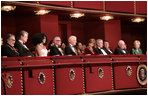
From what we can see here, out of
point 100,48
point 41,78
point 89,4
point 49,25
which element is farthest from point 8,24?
point 41,78

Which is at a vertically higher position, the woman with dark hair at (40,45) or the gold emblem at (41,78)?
the woman with dark hair at (40,45)

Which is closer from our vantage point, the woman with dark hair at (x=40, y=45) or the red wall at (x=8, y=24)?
the woman with dark hair at (x=40, y=45)

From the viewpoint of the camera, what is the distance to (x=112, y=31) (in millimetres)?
12391

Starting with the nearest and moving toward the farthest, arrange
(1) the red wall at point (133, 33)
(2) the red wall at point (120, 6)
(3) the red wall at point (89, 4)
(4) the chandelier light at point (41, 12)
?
(4) the chandelier light at point (41, 12)
(3) the red wall at point (89, 4)
(2) the red wall at point (120, 6)
(1) the red wall at point (133, 33)

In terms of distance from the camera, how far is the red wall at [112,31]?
1225 centimetres

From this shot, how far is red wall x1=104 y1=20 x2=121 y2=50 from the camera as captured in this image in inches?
482

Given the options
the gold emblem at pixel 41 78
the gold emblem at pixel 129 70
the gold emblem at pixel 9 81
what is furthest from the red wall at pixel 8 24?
the gold emblem at pixel 9 81

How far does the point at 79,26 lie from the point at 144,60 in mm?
4189

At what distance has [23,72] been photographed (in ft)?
22.9

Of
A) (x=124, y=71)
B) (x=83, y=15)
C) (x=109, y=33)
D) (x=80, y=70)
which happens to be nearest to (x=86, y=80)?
(x=80, y=70)

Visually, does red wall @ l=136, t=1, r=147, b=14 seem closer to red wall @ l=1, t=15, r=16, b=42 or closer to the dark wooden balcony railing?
the dark wooden balcony railing

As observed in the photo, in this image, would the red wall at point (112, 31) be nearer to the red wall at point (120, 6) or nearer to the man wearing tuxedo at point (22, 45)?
the red wall at point (120, 6)

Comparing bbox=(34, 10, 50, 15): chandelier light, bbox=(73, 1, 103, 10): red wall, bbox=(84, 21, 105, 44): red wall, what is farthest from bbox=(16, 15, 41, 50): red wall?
bbox=(84, 21, 105, 44): red wall

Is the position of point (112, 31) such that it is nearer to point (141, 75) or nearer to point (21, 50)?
point (141, 75)
